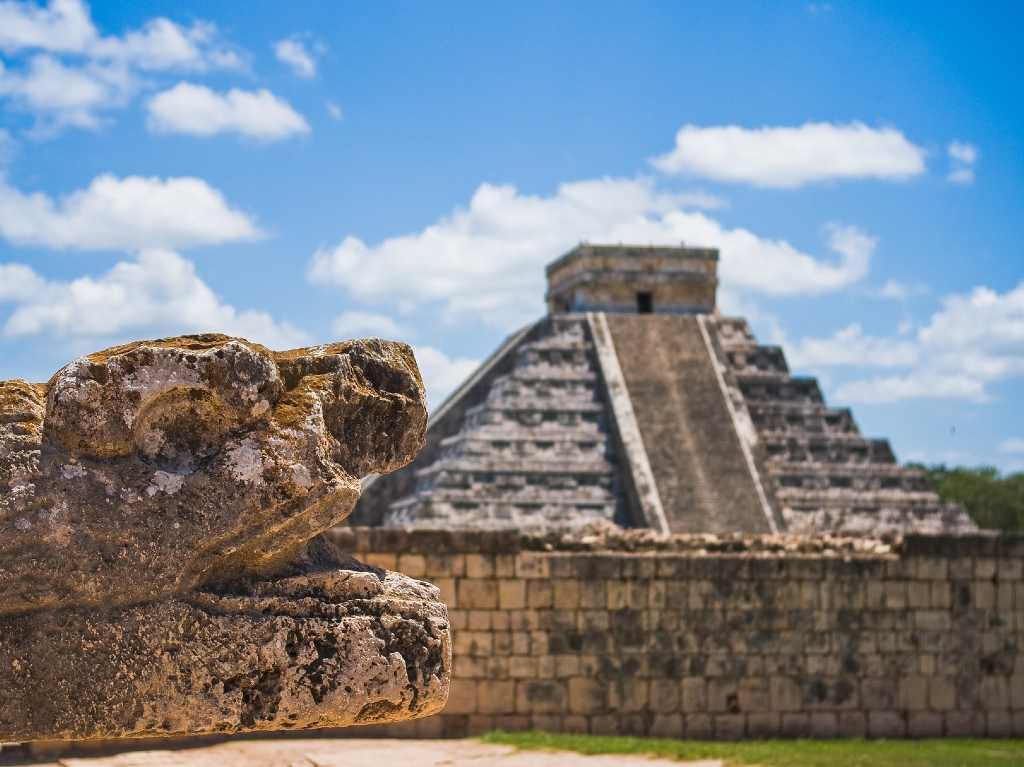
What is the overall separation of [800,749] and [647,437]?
12066 mm

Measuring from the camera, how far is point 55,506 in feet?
11.3

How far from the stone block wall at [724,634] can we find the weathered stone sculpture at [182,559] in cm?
1205

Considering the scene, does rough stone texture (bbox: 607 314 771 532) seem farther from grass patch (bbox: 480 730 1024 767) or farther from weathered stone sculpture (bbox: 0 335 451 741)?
weathered stone sculpture (bbox: 0 335 451 741)

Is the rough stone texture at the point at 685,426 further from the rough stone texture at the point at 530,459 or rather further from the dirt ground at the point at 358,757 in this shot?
the dirt ground at the point at 358,757

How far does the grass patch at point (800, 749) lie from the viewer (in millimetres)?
14188

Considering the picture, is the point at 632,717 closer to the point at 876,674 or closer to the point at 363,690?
the point at 876,674

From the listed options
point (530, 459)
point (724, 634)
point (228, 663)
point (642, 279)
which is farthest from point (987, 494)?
point (228, 663)

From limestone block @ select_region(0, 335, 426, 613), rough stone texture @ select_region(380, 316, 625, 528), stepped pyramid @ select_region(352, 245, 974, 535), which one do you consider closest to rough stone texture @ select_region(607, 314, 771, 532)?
stepped pyramid @ select_region(352, 245, 974, 535)

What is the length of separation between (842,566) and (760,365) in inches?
549

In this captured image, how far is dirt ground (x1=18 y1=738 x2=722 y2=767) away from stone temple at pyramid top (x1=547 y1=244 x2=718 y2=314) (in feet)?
57.7

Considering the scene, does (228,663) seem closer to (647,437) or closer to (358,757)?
(358,757)

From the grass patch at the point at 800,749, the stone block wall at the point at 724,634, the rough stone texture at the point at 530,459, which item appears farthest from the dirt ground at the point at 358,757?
the rough stone texture at the point at 530,459

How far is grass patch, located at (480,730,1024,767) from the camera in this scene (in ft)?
46.5

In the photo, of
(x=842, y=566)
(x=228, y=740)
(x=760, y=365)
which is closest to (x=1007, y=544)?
(x=842, y=566)
